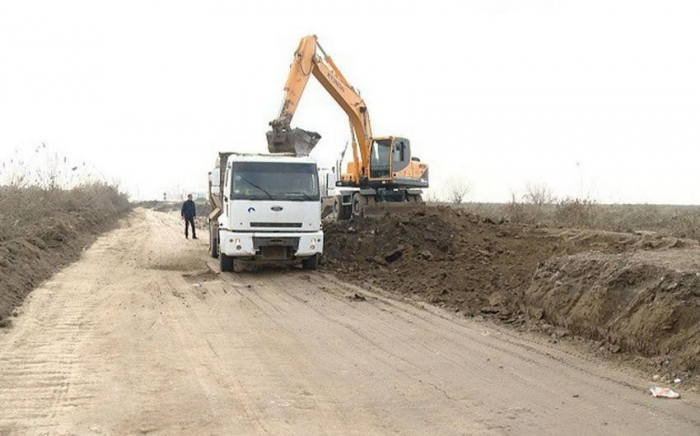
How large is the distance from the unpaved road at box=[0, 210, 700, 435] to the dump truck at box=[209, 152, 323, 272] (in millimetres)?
3221

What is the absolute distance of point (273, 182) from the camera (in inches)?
589

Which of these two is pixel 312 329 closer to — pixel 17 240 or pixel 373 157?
pixel 17 240

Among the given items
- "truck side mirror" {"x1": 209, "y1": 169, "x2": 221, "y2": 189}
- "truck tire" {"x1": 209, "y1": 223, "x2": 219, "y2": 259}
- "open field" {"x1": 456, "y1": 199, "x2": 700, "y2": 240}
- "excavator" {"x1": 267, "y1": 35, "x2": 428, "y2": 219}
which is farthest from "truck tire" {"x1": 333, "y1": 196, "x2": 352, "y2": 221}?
"truck side mirror" {"x1": 209, "y1": 169, "x2": 221, "y2": 189}

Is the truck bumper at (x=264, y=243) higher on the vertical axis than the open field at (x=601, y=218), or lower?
lower

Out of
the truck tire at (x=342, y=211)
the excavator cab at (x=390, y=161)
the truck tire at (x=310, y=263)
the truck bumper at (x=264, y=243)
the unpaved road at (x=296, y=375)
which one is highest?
the excavator cab at (x=390, y=161)

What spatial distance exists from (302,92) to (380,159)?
4.50m

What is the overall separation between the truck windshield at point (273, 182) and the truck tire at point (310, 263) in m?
1.62

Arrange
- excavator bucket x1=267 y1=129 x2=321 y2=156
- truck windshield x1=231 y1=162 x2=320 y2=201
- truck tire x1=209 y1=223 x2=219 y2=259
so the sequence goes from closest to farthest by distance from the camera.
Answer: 1. truck windshield x1=231 y1=162 x2=320 y2=201
2. excavator bucket x1=267 y1=129 x2=321 y2=156
3. truck tire x1=209 y1=223 x2=219 y2=259

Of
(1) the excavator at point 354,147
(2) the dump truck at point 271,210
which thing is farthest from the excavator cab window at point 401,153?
(2) the dump truck at point 271,210

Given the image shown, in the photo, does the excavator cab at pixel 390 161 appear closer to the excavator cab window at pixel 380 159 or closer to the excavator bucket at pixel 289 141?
the excavator cab window at pixel 380 159

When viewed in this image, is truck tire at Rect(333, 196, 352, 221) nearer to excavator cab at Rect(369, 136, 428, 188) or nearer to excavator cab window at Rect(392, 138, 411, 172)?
excavator cab at Rect(369, 136, 428, 188)

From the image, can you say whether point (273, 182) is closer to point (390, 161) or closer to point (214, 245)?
point (214, 245)

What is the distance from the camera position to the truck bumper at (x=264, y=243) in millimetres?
Answer: 14672

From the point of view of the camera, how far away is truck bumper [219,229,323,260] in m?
14.7
